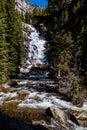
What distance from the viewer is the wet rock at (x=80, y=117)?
63.1ft

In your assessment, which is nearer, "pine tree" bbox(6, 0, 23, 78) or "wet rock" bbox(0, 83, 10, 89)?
"wet rock" bbox(0, 83, 10, 89)

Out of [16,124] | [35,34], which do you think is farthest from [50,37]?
[35,34]

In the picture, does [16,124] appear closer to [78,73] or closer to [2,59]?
[78,73]

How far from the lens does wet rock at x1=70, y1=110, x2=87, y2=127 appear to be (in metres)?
19.2

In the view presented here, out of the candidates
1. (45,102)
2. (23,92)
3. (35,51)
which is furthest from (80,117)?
(35,51)

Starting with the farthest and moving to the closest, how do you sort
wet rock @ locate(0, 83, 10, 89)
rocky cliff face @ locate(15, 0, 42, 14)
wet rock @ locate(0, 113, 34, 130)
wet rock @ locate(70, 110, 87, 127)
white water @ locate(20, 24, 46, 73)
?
rocky cliff face @ locate(15, 0, 42, 14) < white water @ locate(20, 24, 46, 73) < wet rock @ locate(0, 83, 10, 89) < wet rock @ locate(70, 110, 87, 127) < wet rock @ locate(0, 113, 34, 130)

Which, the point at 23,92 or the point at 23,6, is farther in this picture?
the point at 23,6

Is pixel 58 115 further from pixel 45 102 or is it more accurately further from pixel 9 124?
pixel 9 124

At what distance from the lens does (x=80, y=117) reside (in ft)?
65.5

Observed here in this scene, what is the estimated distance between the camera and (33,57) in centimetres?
7481

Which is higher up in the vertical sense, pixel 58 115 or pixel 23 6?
pixel 23 6

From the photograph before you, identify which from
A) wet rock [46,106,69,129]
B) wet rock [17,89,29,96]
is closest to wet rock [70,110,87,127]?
wet rock [46,106,69,129]

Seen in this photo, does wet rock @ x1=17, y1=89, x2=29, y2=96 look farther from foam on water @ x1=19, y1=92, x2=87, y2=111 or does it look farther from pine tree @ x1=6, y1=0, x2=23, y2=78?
pine tree @ x1=6, y1=0, x2=23, y2=78

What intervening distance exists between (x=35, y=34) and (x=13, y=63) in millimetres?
51068
